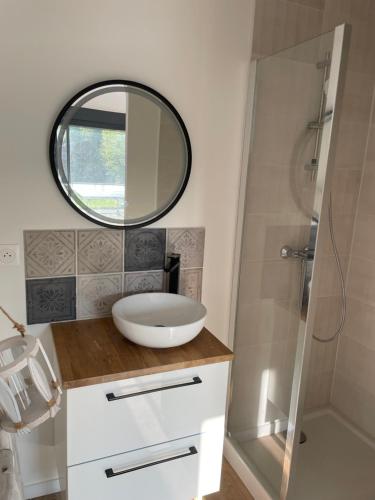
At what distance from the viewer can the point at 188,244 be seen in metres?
1.97

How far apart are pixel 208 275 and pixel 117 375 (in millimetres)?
794

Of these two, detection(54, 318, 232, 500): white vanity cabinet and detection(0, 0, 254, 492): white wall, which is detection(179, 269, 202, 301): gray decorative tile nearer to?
detection(0, 0, 254, 492): white wall

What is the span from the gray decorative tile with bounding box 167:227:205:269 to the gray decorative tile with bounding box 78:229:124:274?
248mm

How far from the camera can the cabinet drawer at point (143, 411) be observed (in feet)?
4.70

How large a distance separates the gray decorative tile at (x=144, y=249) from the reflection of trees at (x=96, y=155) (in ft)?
0.87

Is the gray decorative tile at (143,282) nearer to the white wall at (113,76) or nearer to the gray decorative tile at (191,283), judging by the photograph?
the gray decorative tile at (191,283)

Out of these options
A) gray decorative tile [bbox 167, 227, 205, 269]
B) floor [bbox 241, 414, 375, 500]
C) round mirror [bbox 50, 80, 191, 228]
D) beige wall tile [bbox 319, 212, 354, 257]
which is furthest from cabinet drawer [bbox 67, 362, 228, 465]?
beige wall tile [bbox 319, 212, 354, 257]

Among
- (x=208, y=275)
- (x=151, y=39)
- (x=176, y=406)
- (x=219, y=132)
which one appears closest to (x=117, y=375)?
(x=176, y=406)

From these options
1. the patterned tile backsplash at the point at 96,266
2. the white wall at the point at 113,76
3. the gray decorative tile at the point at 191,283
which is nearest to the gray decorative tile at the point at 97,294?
the patterned tile backsplash at the point at 96,266

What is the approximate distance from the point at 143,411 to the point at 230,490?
2.76 ft

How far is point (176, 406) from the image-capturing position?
5.14ft

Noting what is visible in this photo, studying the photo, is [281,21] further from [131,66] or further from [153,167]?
[153,167]

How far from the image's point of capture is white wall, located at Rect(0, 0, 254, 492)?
61.3 inches

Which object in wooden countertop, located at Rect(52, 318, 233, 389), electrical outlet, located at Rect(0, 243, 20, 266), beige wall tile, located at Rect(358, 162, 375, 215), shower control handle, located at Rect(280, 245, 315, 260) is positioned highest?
beige wall tile, located at Rect(358, 162, 375, 215)
